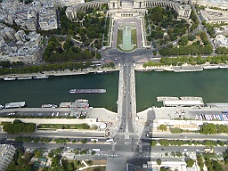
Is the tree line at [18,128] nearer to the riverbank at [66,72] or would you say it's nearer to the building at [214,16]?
the riverbank at [66,72]

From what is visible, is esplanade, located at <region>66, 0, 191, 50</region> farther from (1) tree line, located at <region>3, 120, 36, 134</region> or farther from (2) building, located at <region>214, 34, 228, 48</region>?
(1) tree line, located at <region>3, 120, 36, 134</region>

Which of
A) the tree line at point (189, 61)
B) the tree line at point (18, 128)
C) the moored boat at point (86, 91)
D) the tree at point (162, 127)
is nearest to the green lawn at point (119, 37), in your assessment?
the tree line at point (189, 61)

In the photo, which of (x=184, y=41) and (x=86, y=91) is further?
(x=184, y=41)

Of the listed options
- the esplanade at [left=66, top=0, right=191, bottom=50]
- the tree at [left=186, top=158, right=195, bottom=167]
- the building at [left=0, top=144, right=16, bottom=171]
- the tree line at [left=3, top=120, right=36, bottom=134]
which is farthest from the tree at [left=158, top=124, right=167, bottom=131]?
the esplanade at [left=66, top=0, right=191, bottom=50]

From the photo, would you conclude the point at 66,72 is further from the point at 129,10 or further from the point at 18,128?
the point at 129,10

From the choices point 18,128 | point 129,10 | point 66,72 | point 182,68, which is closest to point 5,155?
point 18,128

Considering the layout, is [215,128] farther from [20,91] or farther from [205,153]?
[20,91]

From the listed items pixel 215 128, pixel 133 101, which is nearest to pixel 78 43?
pixel 133 101
